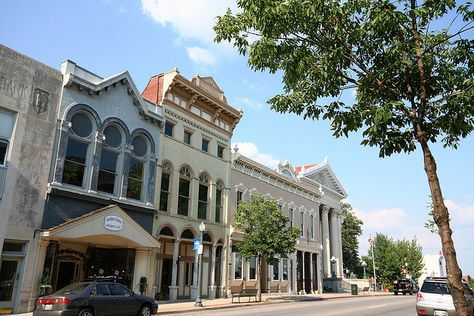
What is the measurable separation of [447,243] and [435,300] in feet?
28.7

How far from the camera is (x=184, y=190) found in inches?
1056

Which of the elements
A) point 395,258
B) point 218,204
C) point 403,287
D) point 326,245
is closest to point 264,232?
point 218,204

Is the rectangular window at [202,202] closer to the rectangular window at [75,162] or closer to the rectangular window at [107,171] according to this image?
the rectangular window at [107,171]

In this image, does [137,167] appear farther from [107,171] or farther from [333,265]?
[333,265]

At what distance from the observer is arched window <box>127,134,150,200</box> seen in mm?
22919

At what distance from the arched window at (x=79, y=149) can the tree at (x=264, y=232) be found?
11.2 meters

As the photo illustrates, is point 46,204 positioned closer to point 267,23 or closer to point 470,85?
point 267,23

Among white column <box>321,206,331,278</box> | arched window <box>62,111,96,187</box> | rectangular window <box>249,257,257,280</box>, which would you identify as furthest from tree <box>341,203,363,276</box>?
arched window <box>62,111,96,187</box>

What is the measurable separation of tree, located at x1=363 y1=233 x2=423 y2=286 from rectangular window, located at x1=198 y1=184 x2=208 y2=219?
43310 millimetres

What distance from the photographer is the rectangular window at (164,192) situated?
25047 millimetres

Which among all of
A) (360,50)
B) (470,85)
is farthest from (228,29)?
(470,85)

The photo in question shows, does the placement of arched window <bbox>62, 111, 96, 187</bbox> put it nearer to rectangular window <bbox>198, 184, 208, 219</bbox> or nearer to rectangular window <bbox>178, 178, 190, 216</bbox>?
rectangular window <bbox>178, 178, 190, 216</bbox>

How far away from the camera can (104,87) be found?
21.6 m

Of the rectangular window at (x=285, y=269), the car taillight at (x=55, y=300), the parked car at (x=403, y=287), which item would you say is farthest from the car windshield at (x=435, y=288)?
the parked car at (x=403, y=287)
